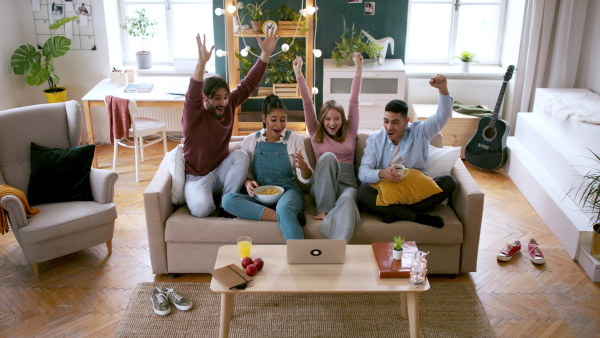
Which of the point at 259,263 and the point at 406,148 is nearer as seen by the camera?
the point at 259,263

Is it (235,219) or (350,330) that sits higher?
(235,219)

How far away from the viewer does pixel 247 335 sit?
9.87 ft

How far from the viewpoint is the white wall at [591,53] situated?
4902 millimetres

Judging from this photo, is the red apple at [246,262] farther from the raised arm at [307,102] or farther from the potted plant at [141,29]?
the potted plant at [141,29]

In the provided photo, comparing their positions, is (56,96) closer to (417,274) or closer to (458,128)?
(458,128)

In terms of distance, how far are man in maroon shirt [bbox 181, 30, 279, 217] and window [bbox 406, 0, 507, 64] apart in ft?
9.51

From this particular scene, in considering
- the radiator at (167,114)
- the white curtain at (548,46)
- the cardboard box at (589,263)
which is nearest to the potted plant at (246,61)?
the radiator at (167,114)

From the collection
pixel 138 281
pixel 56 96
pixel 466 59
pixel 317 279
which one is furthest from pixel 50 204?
pixel 466 59

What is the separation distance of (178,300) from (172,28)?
3724mm

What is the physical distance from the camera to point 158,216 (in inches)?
133

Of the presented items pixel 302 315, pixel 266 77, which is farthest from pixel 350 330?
pixel 266 77

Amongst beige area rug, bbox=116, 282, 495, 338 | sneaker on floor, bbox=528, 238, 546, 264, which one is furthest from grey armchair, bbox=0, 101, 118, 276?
sneaker on floor, bbox=528, 238, 546, 264

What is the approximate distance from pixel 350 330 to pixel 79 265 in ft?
5.96

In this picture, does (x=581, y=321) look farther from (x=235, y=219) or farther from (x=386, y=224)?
(x=235, y=219)
